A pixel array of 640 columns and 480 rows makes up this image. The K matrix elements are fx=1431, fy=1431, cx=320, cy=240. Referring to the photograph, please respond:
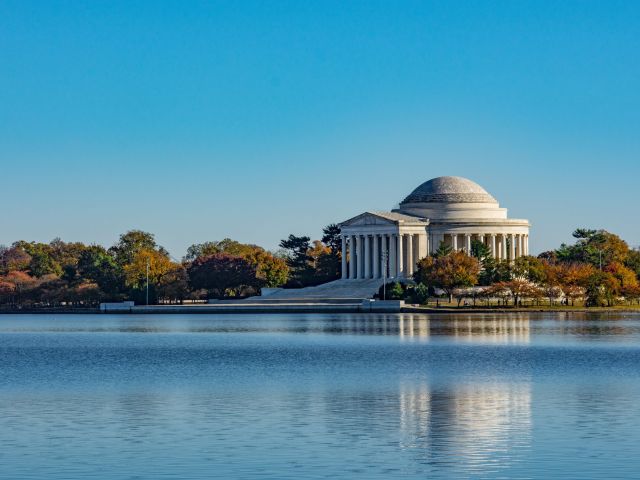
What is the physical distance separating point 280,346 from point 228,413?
144 ft

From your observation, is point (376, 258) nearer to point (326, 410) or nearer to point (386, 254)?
point (386, 254)

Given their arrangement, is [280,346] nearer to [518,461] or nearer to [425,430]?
[425,430]

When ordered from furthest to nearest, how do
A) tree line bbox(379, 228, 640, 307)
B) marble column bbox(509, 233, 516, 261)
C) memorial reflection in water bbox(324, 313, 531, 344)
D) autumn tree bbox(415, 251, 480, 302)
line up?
marble column bbox(509, 233, 516, 261)
autumn tree bbox(415, 251, 480, 302)
tree line bbox(379, 228, 640, 307)
memorial reflection in water bbox(324, 313, 531, 344)

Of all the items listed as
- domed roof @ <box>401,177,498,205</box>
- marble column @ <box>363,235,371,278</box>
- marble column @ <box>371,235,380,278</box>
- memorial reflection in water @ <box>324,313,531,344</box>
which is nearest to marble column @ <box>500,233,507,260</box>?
domed roof @ <box>401,177,498,205</box>

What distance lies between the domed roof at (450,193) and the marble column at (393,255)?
9.13 m

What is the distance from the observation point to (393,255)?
190500mm

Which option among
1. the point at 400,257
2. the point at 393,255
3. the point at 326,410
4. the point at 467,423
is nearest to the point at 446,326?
the point at 326,410

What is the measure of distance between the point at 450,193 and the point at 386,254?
47.8 feet

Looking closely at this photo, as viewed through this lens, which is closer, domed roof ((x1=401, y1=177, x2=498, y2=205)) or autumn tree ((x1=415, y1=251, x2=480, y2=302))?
autumn tree ((x1=415, y1=251, x2=480, y2=302))

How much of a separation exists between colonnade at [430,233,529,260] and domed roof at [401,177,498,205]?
528 cm

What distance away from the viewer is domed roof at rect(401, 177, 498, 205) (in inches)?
7702

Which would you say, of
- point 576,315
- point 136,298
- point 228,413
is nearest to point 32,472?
point 228,413

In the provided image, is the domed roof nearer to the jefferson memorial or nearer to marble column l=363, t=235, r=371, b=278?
the jefferson memorial

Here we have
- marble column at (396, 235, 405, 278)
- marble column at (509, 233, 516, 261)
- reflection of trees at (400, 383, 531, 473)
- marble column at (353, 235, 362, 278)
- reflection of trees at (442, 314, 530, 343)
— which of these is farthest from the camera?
marble column at (509, 233, 516, 261)
